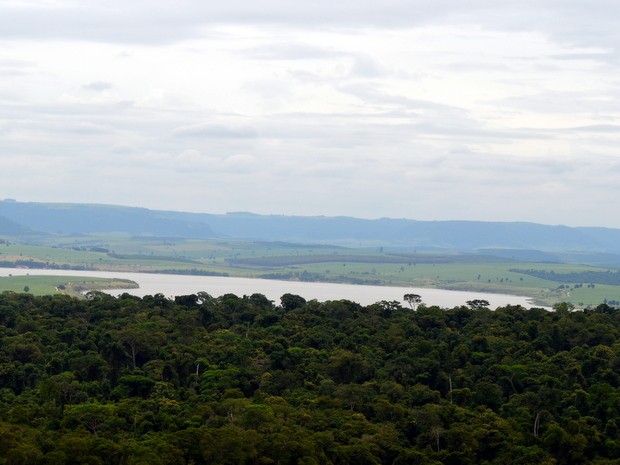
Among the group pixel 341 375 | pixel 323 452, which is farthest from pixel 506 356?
pixel 323 452

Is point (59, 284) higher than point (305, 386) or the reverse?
the reverse

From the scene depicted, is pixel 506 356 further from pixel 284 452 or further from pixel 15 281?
pixel 15 281

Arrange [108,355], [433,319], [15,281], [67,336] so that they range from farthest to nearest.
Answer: [15,281] < [433,319] < [67,336] < [108,355]

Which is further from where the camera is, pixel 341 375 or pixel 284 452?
pixel 341 375

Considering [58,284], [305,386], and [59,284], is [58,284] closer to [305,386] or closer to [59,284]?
[59,284]

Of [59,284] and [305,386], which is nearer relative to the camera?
[305,386]

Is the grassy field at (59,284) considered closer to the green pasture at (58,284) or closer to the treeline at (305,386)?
the green pasture at (58,284)

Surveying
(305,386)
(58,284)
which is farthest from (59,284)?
(305,386)

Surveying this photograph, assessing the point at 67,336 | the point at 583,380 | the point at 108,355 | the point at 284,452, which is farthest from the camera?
the point at 67,336

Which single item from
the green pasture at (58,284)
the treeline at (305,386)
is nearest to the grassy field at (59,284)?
the green pasture at (58,284)
